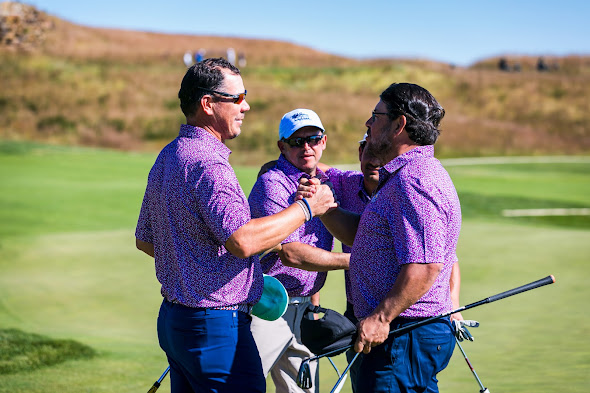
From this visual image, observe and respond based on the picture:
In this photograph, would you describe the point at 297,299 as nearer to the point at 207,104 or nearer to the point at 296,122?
the point at 296,122

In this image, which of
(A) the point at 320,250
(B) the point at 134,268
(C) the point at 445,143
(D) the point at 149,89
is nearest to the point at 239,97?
(A) the point at 320,250

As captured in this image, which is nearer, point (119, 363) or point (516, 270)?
point (119, 363)

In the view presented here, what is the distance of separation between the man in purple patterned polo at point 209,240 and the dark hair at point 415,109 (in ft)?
1.79

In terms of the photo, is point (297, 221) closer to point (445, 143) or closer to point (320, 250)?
point (320, 250)

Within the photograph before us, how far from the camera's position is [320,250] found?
4.07 m

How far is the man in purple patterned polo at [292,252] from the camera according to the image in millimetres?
4078

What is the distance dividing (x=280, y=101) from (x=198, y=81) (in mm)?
37691

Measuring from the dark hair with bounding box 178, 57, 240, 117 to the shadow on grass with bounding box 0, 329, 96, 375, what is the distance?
313 cm

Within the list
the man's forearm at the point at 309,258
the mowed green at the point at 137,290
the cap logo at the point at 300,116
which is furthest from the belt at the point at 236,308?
the mowed green at the point at 137,290

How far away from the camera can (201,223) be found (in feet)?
10.2

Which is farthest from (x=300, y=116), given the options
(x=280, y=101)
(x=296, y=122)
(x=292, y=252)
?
(x=280, y=101)

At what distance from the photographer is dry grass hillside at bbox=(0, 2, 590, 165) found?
3675 centimetres

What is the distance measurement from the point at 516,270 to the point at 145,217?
654 cm

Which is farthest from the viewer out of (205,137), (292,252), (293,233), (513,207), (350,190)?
(513,207)
